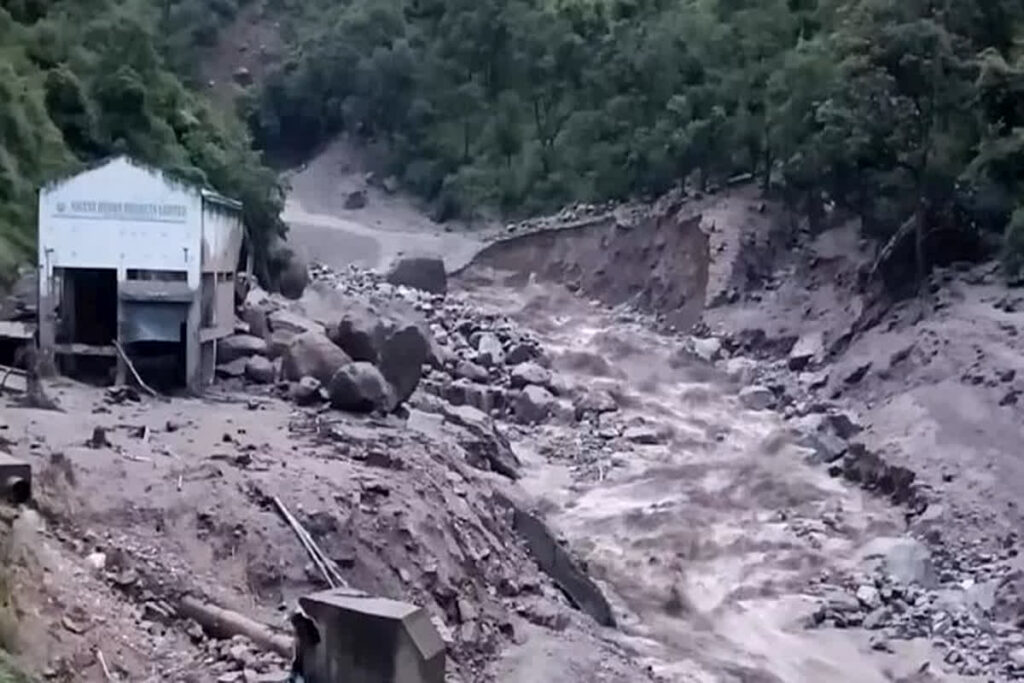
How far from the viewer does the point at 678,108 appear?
45.6 m

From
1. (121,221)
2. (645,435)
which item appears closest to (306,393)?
(121,221)

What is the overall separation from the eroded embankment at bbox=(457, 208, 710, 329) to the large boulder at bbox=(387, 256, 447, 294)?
3.03m

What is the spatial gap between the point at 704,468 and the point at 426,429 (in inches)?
277

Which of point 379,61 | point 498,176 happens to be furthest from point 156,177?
point 379,61

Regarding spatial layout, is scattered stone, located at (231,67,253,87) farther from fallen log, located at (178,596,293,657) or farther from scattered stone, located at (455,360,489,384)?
fallen log, located at (178,596,293,657)

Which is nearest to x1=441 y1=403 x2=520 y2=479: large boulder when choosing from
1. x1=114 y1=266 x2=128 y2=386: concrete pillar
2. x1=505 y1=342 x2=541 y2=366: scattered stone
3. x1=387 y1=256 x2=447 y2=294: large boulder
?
x1=114 y1=266 x2=128 y2=386: concrete pillar

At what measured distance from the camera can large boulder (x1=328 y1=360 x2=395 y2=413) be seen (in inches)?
866

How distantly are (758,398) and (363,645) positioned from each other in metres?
22.1

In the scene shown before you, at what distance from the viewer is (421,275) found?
144 feet

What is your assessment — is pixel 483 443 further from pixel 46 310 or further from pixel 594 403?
pixel 594 403

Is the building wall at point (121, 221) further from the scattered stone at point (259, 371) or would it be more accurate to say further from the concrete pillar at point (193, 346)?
the scattered stone at point (259, 371)

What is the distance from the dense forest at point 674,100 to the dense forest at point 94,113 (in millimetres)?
13242

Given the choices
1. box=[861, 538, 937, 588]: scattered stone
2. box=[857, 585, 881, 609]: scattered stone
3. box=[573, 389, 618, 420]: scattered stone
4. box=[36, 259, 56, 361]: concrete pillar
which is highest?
box=[36, 259, 56, 361]: concrete pillar

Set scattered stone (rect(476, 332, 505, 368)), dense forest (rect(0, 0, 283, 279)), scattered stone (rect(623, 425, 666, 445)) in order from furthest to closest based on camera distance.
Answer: scattered stone (rect(476, 332, 505, 368))
dense forest (rect(0, 0, 283, 279))
scattered stone (rect(623, 425, 666, 445))
